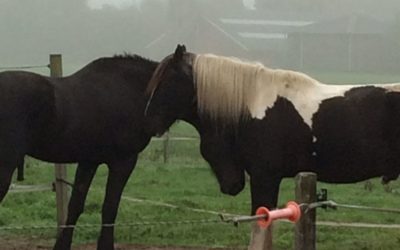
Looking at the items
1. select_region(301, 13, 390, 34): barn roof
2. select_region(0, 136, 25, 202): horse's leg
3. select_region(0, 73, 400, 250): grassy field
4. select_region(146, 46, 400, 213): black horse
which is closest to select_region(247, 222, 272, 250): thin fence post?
select_region(0, 73, 400, 250): grassy field

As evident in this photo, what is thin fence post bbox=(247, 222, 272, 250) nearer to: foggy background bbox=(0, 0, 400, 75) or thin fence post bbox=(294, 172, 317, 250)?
thin fence post bbox=(294, 172, 317, 250)

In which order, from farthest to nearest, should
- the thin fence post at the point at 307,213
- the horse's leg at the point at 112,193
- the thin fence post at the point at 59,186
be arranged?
the thin fence post at the point at 59,186, the horse's leg at the point at 112,193, the thin fence post at the point at 307,213

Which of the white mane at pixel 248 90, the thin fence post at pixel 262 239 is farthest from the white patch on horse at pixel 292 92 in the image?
the thin fence post at pixel 262 239

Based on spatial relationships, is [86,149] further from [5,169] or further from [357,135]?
[357,135]

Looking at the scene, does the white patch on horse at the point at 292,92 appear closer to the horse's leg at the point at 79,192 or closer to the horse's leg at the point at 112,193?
the horse's leg at the point at 112,193

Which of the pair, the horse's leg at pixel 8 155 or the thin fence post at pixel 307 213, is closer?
the thin fence post at pixel 307 213

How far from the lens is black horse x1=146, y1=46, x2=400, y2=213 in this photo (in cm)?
583

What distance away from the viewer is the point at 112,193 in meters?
6.80

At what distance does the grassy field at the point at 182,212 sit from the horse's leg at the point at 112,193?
59 cm

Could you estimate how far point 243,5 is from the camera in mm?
57688

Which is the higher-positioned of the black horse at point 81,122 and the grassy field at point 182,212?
the black horse at point 81,122

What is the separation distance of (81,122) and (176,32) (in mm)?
33351

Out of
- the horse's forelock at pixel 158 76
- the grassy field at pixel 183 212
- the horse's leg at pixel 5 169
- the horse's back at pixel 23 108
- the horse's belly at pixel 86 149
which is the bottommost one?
the grassy field at pixel 183 212

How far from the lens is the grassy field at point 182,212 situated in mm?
7672
